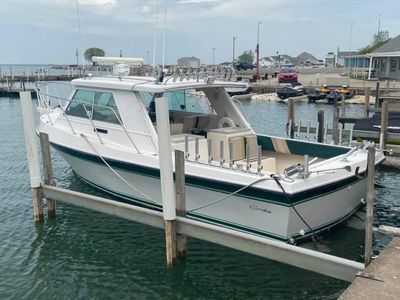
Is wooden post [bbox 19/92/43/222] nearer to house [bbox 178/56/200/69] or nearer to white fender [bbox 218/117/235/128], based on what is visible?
house [bbox 178/56/200/69]

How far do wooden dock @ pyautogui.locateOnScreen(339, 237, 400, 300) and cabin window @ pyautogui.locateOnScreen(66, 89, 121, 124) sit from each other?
5.69 metres

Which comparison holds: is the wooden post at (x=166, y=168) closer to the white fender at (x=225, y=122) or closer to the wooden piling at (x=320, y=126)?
the white fender at (x=225, y=122)

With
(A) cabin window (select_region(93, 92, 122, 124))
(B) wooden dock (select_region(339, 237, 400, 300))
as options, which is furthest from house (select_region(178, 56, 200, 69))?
(B) wooden dock (select_region(339, 237, 400, 300))

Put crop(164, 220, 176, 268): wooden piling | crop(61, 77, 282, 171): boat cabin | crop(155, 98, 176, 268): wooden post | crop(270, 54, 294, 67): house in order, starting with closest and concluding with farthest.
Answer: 1. crop(155, 98, 176, 268): wooden post
2. crop(164, 220, 176, 268): wooden piling
3. crop(61, 77, 282, 171): boat cabin
4. crop(270, 54, 294, 67): house

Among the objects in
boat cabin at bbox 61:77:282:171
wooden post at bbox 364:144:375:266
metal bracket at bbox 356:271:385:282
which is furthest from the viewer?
boat cabin at bbox 61:77:282:171

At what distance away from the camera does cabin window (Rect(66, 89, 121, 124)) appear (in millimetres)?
9297

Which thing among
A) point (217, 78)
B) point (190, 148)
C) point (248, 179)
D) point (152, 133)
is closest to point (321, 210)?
point (248, 179)

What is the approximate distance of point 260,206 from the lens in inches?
278

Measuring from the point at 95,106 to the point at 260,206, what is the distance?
14.7ft

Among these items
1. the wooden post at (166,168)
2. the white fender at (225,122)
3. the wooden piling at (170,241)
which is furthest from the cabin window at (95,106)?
the wooden piling at (170,241)

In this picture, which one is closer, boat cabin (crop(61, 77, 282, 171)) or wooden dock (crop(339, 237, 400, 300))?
wooden dock (crop(339, 237, 400, 300))

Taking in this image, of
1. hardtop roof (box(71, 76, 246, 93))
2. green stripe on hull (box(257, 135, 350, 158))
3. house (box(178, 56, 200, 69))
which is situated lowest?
green stripe on hull (box(257, 135, 350, 158))

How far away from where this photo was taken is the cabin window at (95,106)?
930 cm

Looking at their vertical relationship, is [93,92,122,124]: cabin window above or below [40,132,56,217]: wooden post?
above
